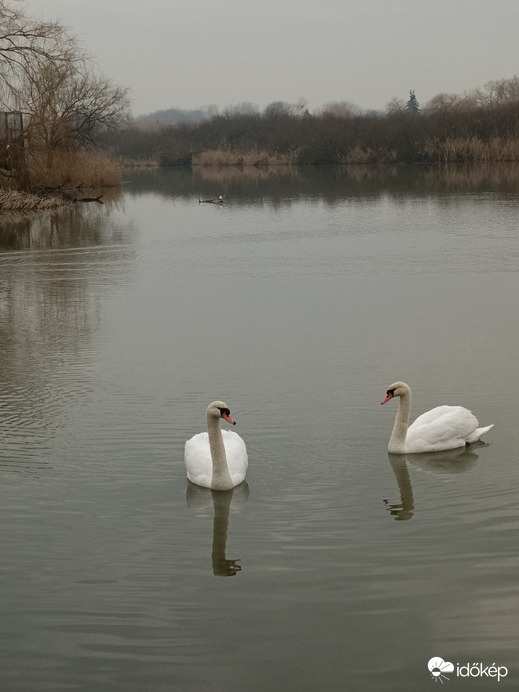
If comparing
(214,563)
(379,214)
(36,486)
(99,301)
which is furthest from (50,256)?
(214,563)

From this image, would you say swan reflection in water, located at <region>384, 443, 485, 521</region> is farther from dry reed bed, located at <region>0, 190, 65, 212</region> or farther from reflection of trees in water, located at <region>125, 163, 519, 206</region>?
reflection of trees in water, located at <region>125, 163, 519, 206</region>

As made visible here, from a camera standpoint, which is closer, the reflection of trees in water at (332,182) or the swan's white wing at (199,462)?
the swan's white wing at (199,462)

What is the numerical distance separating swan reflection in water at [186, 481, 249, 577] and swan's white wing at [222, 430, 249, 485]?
9 cm

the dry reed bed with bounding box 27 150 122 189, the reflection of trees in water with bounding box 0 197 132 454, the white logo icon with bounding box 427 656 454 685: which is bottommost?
the white logo icon with bounding box 427 656 454 685

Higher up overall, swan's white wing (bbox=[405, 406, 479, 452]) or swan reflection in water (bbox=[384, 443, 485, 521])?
swan's white wing (bbox=[405, 406, 479, 452])

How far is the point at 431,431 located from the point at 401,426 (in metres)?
0.31

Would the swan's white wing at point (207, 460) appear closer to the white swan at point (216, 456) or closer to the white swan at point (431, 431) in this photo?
the white swan at point (216, 456)

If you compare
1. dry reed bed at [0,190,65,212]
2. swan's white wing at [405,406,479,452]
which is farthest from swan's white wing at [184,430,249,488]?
dry reed bed at [0,190,65,212]

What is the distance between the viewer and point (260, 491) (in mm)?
7414

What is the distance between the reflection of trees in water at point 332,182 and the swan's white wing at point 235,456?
27867mm

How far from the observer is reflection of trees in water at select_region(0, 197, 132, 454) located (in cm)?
1018

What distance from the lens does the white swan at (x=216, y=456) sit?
726 centimetres

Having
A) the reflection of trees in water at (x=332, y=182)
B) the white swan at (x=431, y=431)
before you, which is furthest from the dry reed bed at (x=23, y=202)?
the white swan at (x=431, y=431)

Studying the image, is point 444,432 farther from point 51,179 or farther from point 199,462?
point 51,179
